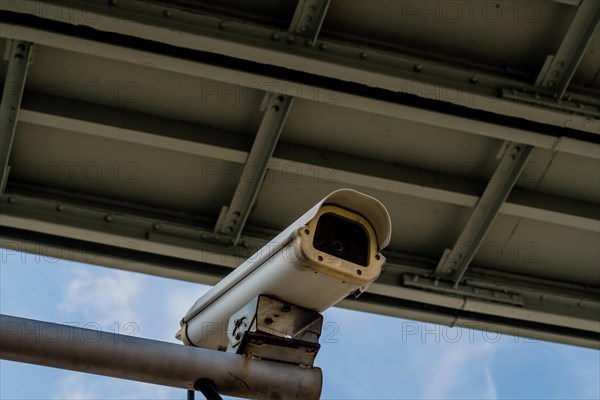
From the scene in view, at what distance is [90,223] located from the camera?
495 cm

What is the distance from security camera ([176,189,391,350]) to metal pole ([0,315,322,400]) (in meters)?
0.14

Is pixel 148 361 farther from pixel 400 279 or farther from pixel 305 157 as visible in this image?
pixel 400 279

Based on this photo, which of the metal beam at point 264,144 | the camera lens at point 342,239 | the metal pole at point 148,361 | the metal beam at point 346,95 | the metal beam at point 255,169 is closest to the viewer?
the metal pole at point 148,361

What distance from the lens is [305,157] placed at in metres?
4.99

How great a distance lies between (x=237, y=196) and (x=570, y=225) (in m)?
2.00

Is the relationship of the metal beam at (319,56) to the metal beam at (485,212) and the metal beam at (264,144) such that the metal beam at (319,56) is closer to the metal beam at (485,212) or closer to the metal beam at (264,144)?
the metal beam at (264,144)

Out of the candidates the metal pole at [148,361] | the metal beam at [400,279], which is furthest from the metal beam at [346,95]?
the metal pole at [148,361]

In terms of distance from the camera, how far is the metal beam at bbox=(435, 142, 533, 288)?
4945 millimetres

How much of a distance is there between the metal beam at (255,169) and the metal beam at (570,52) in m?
1.37

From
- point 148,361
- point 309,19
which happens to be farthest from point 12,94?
point 148,361

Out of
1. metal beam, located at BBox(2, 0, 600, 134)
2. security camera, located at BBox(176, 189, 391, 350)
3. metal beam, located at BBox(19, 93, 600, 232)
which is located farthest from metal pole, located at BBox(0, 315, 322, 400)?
metal beam, located at BBox(19, 93, 600, 232)

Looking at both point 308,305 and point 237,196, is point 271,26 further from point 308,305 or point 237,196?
point 308,305

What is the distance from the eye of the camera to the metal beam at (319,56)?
4160mm

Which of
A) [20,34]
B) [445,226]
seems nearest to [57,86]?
[20,34]
